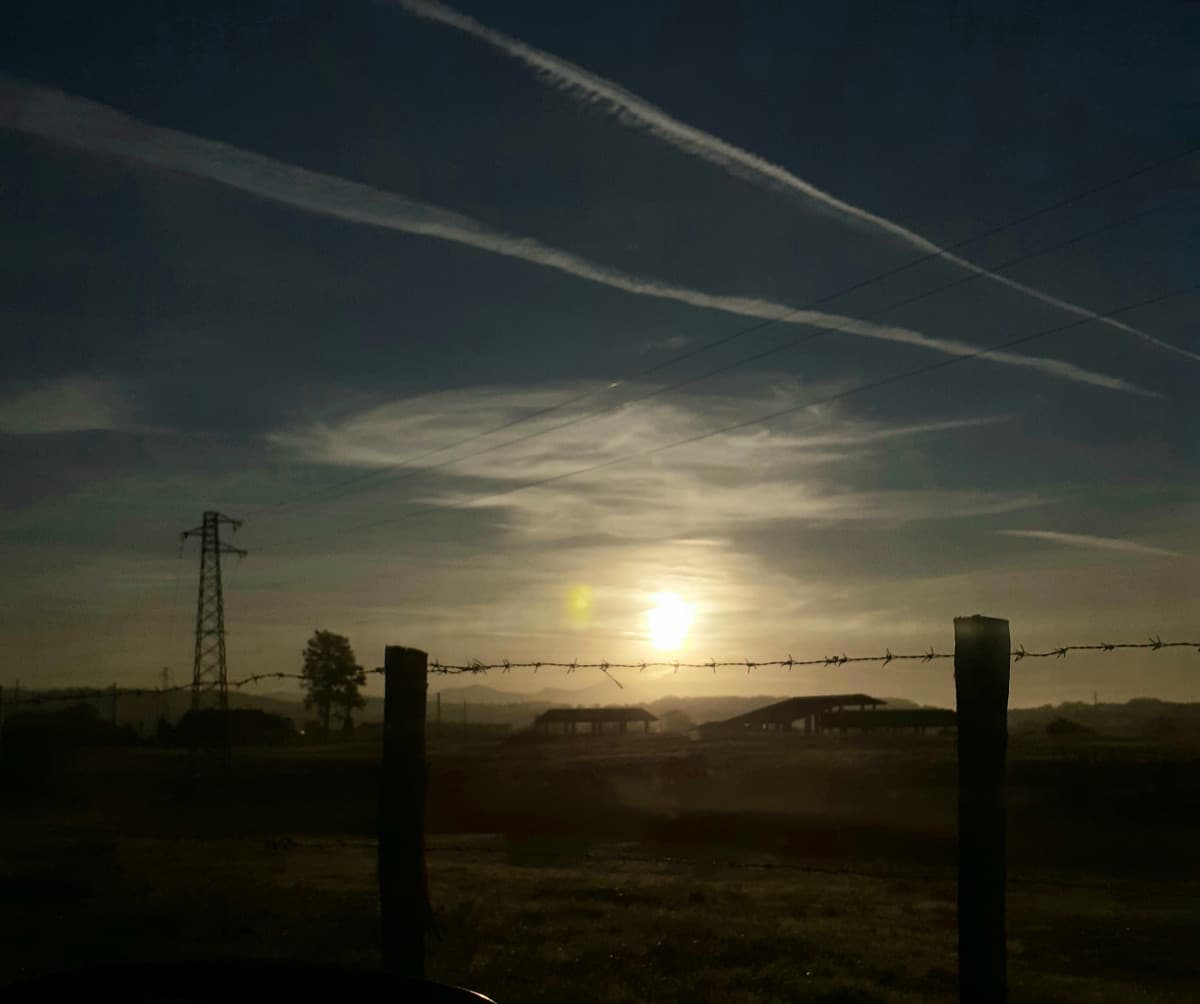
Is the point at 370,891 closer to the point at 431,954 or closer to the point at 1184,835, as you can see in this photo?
the point at 431,954

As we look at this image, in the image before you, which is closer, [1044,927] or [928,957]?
[928,957]

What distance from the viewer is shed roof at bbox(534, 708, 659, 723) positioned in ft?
482

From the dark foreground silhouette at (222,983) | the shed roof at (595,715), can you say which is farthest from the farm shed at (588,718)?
the dark foreground silhouette at (222,983)

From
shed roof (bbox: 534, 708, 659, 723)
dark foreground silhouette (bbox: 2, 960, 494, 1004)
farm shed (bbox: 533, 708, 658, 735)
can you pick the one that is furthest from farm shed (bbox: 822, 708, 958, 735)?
dark foreground silhouette (bbox: 2, 960, 494, 1004)

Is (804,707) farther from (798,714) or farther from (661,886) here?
(661,886)

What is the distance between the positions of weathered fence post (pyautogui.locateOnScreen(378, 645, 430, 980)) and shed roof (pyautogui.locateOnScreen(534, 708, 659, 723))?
137 m

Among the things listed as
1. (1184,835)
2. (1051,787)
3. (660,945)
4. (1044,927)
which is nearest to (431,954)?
(660,945)

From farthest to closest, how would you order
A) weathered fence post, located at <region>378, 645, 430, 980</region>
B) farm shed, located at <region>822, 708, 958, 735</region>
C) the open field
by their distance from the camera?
farm shed, located at <region>822, 708, 958, 735</region>, the open field, weathered fence post, located at <region>378, 645, 430, 980</region>

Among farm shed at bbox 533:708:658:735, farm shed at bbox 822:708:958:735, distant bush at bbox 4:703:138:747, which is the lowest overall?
farm shed at bbox 533:708:658:735

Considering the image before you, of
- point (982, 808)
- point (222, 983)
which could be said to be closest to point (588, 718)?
point (982, 808)

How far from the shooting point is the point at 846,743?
9194 cm

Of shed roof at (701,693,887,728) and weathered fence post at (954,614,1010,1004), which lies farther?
shed roof at (701,693,887,728)

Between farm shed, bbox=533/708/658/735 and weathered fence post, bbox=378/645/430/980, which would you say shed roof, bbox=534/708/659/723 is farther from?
weathered fence post, bbox=378/645/430/980

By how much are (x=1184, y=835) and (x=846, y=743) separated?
50.7 meters
